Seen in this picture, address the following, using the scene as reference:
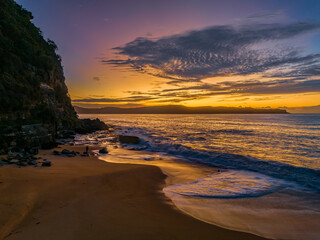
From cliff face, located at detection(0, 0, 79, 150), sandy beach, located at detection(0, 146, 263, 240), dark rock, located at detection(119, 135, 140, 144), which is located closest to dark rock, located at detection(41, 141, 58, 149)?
cliff face, located at detection(0, 0, 79, 150)

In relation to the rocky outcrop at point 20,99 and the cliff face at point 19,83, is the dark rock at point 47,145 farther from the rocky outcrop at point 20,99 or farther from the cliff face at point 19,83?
the cliff face at point 19,83

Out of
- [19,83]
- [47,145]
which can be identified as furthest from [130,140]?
[19,83]

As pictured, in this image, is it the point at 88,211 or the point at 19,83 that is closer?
the point at 88,211

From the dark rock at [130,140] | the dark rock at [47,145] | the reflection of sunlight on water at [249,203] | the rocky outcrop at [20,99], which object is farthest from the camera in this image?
the dark rock at [130,140]

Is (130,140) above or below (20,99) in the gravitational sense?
below

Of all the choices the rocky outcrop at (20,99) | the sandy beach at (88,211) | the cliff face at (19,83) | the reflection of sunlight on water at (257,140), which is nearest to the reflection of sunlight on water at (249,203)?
the sandy beach at (88,211)

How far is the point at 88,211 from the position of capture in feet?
17.6

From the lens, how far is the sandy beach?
4379 millimetres

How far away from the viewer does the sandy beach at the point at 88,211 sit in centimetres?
438

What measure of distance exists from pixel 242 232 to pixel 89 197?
17.5 feet

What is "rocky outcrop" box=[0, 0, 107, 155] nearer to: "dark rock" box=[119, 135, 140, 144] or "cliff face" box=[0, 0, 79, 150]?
"cliff face" box=[0, 0, 79, 150]

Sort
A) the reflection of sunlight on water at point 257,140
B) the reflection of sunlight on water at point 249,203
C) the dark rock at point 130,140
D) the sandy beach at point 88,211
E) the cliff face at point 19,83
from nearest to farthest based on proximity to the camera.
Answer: the sandy beach at point 88,211 → the reflection of sunlight on water at point 249,203 → the cliff face at point 19,83 → the reflection of sunlight on water at point 257,140 → the dark rock at point 130,140

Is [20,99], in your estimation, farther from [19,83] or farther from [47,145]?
[47,145]

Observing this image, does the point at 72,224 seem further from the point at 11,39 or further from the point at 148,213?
the point at 11,39
